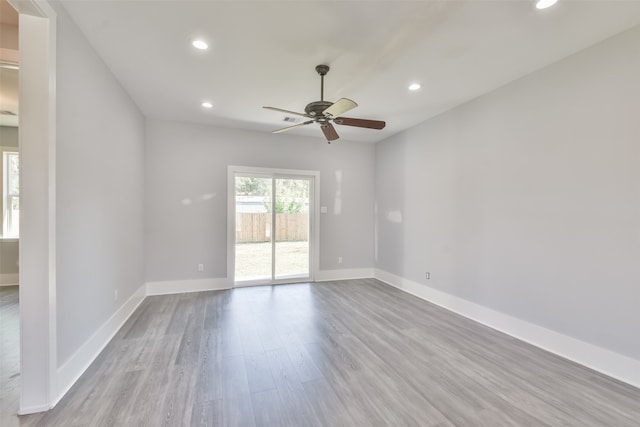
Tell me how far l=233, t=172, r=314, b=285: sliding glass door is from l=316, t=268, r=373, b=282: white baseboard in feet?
0.97

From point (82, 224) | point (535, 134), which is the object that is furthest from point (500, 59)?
point (82, 224)

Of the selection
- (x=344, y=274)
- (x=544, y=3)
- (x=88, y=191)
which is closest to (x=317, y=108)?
(x=544, y=3)

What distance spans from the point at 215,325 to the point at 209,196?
2.32 m

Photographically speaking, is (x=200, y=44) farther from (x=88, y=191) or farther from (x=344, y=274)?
(x=344, y=274)

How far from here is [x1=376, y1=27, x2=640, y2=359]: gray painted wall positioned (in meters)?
2.27

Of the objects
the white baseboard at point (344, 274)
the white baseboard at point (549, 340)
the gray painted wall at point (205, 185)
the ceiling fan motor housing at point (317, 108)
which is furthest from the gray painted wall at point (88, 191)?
the white baseboard at point (549, 340)

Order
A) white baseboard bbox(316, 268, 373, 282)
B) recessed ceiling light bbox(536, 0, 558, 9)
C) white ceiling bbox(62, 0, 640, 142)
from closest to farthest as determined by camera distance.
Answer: recessed ceiling light bbox(536, 0, 558, 9)
white ceiling bbox(62, 0, 640, 142)
white baseboard bbox(316, 268, 373, 282)

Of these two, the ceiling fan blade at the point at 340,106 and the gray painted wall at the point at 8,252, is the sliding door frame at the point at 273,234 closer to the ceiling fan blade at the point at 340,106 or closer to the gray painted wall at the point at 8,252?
the ceiling fan blade at the point at 340,106

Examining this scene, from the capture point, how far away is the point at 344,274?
559 cm

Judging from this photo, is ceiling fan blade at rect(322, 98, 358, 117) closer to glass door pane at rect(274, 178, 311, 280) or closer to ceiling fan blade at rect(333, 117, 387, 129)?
ceiling fan blade at rect(333, 117, 387, 129)

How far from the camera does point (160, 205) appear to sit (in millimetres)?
4512

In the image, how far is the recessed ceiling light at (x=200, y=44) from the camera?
7.89 ft

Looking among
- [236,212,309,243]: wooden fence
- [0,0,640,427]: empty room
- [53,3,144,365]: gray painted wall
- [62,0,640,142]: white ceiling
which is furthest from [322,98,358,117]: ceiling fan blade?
[236,212,309,243]: wooden fence

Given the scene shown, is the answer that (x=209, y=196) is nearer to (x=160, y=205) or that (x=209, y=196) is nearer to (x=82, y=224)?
(x=160, y=205)
